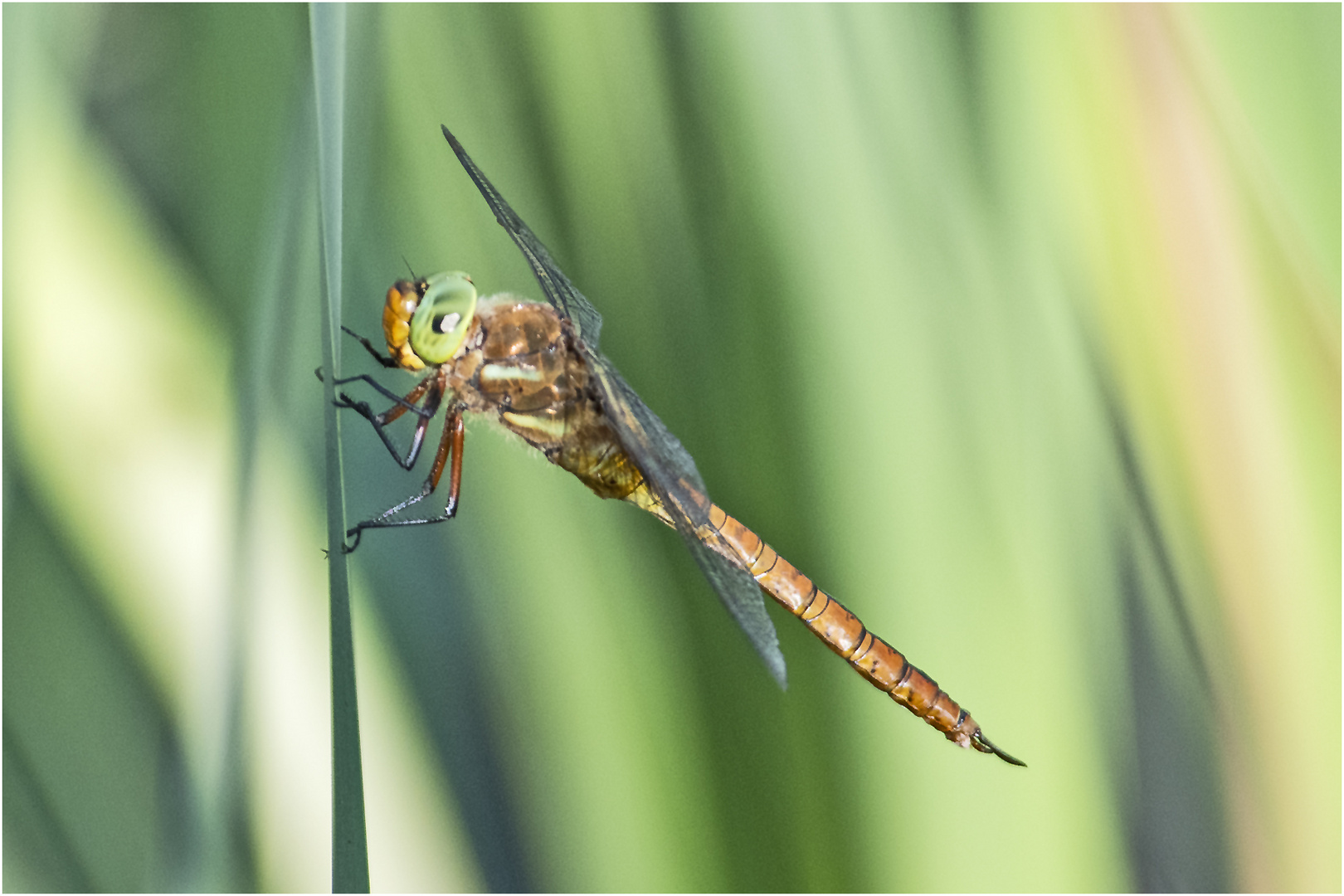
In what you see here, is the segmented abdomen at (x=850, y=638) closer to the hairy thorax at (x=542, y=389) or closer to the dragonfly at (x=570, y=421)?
the dragonfly at (x=570, y=421)

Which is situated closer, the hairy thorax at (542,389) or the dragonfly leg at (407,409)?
the dragonfly leg at (407,409)

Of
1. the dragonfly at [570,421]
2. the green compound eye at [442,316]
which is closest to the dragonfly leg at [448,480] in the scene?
the dragonfly at [570,421]

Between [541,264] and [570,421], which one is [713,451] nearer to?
[570,421]

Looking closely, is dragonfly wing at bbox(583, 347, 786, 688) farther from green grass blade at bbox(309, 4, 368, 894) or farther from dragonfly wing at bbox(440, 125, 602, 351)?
green grass blade at bbox(309, 4, 368, 894)

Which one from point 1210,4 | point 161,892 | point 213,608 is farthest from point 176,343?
point 1210,4

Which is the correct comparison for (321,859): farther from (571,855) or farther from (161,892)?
(571,855)

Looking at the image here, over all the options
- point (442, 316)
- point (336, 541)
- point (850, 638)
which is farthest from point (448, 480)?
point (850, 638)

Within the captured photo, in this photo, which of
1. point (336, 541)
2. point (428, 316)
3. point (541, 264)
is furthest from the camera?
point (541, 264)
